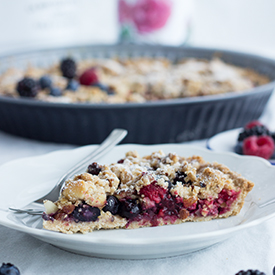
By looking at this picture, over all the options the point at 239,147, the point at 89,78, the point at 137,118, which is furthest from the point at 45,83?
the point at 239,147

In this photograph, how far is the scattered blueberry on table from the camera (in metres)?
1.70

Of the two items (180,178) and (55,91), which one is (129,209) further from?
(55,91)

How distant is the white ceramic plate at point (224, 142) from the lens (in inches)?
70.6

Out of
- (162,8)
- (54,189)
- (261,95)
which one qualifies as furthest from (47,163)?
(162,8)

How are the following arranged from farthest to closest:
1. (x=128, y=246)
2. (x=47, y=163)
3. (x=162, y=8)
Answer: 1. (x=162, y=8)
2. (x=47, y=163)
3. (x=128, y=246)

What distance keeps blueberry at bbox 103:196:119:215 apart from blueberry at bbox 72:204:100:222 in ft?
0.09

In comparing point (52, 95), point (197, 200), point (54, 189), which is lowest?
point (52, 95)

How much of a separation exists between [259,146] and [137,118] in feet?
1.88

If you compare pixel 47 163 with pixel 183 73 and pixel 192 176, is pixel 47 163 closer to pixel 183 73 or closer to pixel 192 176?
pixel 192 176

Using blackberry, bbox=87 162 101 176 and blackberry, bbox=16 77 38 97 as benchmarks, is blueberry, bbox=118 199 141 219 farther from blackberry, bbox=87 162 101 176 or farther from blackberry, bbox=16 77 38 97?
blackberry, bbox=16 77 38 97

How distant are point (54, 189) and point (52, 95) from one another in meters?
1.12

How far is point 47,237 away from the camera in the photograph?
980 millimetres

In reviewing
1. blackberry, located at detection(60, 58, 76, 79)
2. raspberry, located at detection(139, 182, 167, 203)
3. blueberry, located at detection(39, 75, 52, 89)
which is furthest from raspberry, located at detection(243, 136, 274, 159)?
blackberry, located at detection(60, 58, 76, 79)

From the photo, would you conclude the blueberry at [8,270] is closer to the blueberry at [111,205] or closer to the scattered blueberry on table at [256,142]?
the blueberry at [111,205]
